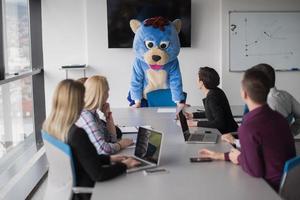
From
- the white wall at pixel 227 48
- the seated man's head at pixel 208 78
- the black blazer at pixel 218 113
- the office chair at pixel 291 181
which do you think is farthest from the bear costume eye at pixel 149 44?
the office chair at pixel 291 181

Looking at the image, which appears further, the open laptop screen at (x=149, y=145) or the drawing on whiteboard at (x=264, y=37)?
the drawing on whiteboard at (x=264, y=37)

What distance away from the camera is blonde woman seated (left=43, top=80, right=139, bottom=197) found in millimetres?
2137

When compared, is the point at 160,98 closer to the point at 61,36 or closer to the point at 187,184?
the point at 61,36

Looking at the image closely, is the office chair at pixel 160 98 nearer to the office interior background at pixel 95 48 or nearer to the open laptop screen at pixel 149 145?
the office interior background at pixel 95 48

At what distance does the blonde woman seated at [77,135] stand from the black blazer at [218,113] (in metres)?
1.24

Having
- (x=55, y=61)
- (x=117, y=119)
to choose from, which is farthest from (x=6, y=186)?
(x=55, y=61)

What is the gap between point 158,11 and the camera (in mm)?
6043

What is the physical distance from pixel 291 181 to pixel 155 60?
273 centimetres

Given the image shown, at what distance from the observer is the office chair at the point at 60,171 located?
7.19ft

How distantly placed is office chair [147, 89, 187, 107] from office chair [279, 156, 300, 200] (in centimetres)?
281

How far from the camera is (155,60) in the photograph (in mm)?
4621

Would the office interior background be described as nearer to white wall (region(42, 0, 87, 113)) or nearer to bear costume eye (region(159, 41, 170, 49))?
white wall (region(42, 0, 87, 113))

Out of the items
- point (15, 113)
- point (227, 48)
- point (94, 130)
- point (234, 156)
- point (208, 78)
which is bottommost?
point (15, 113)

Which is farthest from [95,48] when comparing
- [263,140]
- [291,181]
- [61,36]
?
[291,181]
